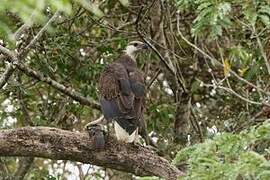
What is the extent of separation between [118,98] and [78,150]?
0.98 metres

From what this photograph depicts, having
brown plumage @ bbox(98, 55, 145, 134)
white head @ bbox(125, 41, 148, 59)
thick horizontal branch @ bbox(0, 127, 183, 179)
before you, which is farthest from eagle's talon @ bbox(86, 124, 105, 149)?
white head @ bbox(125, 41, 148, 59)

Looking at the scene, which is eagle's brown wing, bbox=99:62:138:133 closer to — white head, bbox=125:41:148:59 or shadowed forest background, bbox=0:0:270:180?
shadowed forest background, bbox=0:0:270:180

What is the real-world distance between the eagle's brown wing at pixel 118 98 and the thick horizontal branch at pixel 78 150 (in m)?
0.49

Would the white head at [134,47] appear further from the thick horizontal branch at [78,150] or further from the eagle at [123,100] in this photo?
the thick horizontal branch at [78,150]

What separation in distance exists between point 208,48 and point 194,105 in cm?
64

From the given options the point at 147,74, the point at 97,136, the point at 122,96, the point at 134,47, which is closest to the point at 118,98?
the point at 122,96

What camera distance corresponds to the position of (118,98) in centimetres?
492

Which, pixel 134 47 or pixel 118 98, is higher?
pixel 134 47

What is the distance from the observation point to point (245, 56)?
601 cm

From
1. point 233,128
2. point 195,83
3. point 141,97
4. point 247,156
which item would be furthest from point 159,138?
point 247,156

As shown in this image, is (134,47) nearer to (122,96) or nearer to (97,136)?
(122,96)

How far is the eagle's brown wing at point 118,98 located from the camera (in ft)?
15.7

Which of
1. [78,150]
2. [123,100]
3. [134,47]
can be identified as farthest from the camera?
[134,47]

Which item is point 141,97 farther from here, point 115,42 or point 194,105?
point 194,105
